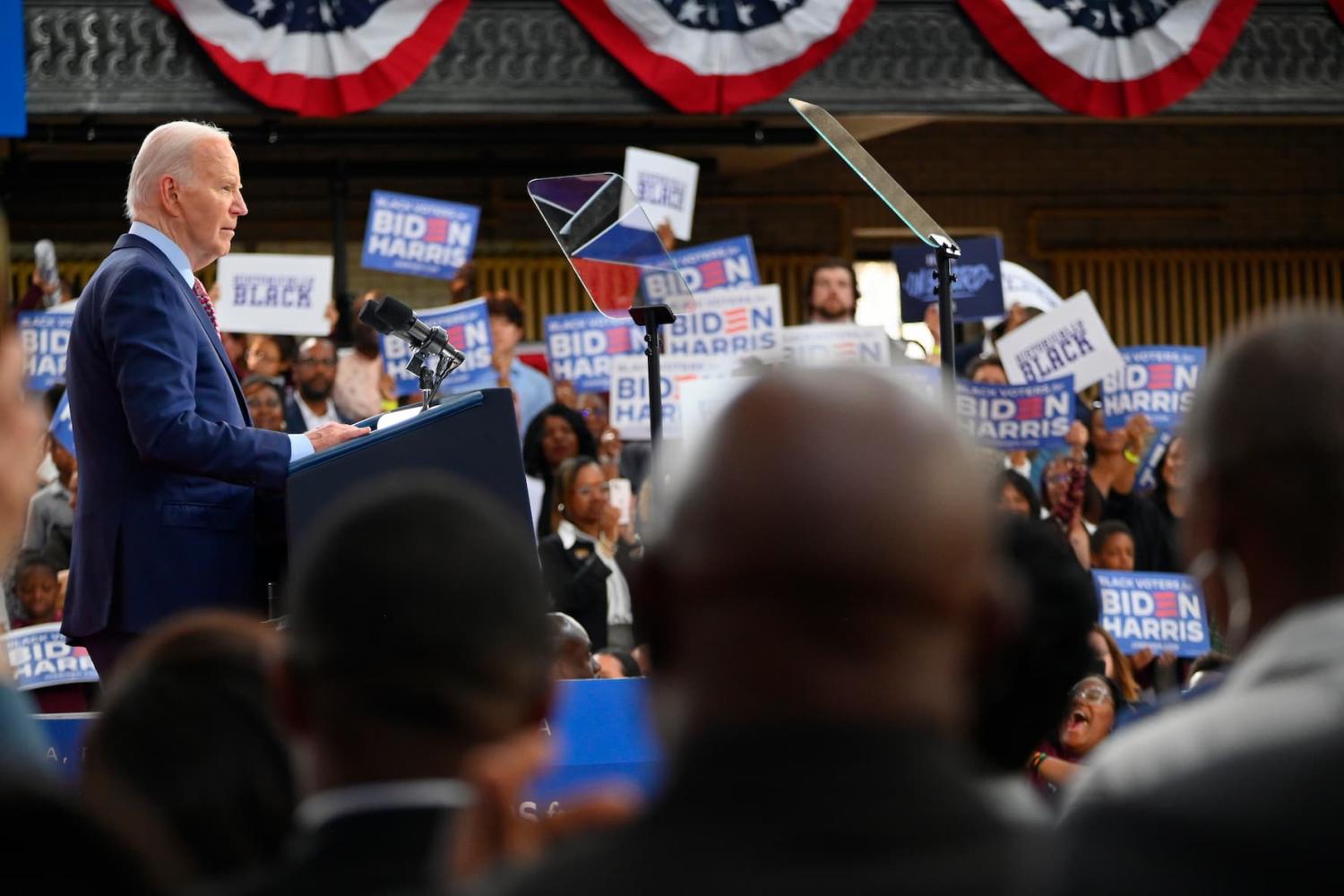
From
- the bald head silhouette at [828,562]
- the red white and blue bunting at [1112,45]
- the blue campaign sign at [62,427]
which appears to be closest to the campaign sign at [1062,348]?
the red white and blue bunting at [1112,45]

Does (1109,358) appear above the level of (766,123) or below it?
below

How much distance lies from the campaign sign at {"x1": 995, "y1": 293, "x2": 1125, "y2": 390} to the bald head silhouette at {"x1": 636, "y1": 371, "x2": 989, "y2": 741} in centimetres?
653

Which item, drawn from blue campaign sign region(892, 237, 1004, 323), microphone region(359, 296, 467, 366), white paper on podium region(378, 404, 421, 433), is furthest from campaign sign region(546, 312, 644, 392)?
white paper on podium region(378, 404, 421, 433)

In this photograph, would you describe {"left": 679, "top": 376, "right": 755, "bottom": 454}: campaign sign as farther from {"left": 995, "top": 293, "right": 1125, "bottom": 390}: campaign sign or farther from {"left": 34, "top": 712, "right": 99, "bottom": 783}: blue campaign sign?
{"left": 995, "top": 293, "right": 1125, "bottom": 390}: campaign sign

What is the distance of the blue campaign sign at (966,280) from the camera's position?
7.38 metres

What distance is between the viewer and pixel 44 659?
571 cm

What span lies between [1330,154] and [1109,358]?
258 inches

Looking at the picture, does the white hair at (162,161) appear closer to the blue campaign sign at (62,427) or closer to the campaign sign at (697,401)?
the campaign sign at (697,401)

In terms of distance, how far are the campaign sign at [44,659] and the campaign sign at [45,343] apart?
54.5 inches

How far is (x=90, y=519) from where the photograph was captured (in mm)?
3350

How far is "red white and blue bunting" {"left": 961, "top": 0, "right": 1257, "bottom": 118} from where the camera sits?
936 cm

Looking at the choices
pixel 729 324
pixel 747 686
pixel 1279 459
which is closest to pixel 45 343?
pixel 729 324

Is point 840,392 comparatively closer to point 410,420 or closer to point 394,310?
point 410,420

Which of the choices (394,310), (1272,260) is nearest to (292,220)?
(1272,260)
